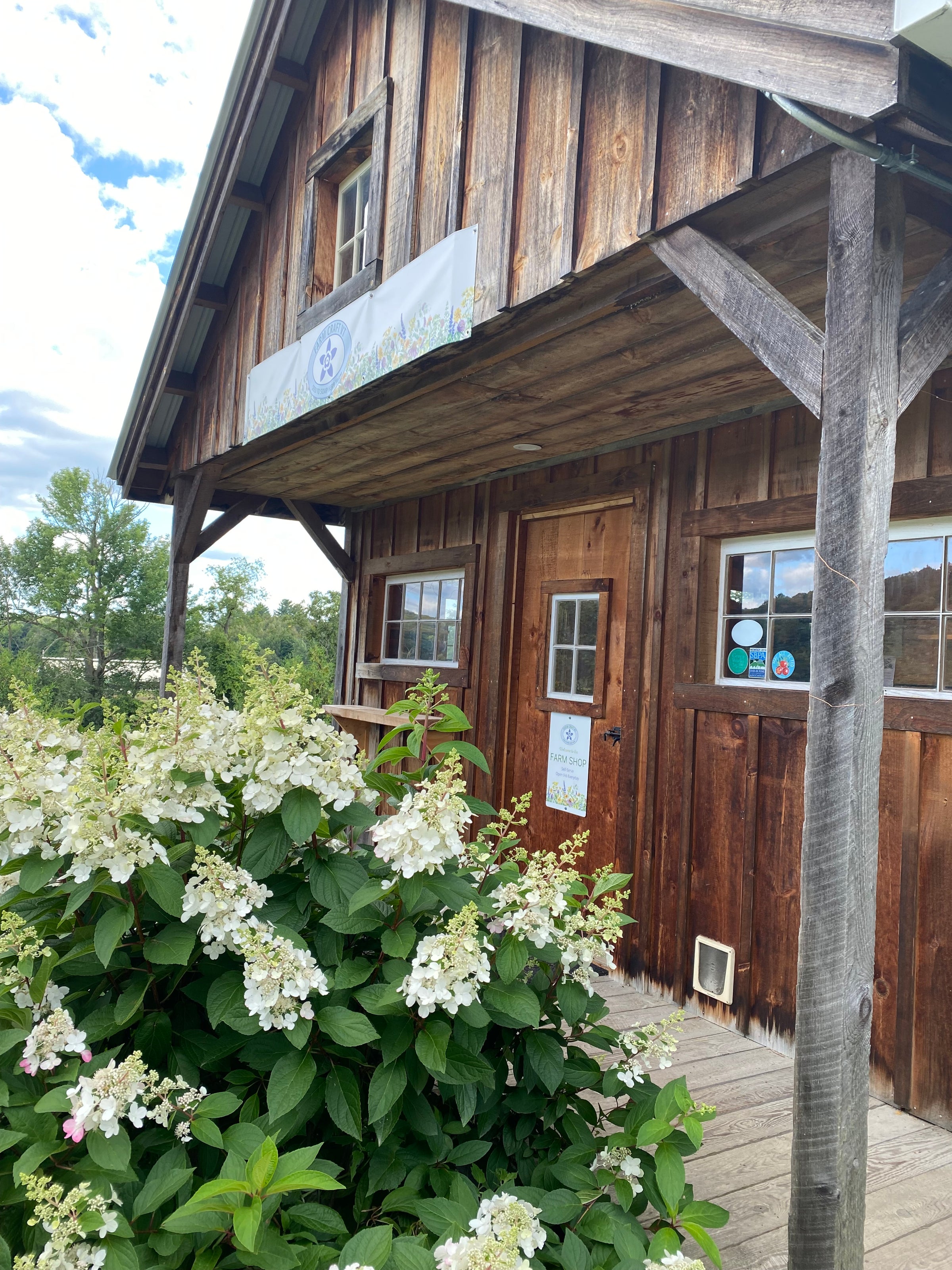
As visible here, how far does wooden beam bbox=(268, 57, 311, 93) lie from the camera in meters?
4.30

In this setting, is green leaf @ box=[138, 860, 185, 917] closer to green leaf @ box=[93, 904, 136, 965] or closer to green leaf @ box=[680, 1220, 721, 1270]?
green leaf @ box=[93, 904, 136, 965]

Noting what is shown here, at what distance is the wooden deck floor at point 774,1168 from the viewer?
1827 mm

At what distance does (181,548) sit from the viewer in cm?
549

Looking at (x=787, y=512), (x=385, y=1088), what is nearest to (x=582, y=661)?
(x=787, y=512)

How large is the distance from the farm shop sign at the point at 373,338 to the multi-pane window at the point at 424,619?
1495 mm

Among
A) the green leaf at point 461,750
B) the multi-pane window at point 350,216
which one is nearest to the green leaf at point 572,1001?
the green leaf at point 461,750

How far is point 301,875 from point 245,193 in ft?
14.4

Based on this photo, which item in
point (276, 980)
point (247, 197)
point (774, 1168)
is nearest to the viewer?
→ point (276, 980)

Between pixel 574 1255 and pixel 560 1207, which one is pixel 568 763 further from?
pixel 574 1255

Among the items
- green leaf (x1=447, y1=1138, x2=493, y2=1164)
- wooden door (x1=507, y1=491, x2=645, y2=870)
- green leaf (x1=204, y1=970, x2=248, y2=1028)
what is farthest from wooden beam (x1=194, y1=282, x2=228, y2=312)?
green leaf (x1=447, y1=1138, x2=493, y2=1164)

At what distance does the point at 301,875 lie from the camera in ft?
5.11

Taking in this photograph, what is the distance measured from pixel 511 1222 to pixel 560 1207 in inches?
10.9

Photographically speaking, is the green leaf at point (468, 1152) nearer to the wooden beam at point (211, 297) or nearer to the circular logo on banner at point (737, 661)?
the circular logo on banner at point (737, 661)

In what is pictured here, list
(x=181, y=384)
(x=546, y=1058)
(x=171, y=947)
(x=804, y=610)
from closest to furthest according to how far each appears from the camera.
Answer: (x=171, y=947) → (x=546, y=1058) → (x=804, y=610) → (x=181, y=384)
